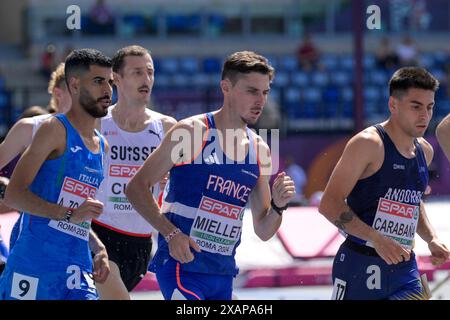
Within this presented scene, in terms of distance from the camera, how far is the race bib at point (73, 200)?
5660 millimetres

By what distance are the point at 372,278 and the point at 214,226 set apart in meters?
0.92

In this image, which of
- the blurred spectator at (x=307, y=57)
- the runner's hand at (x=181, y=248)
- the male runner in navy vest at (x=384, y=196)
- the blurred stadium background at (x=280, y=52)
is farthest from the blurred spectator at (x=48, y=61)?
the runner's hand at (x=181, y=248)

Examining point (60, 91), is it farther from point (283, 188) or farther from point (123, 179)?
point (283, 188)

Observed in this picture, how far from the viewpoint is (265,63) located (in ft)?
20.3

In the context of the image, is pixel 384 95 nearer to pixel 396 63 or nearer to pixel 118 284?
pixel 396 63

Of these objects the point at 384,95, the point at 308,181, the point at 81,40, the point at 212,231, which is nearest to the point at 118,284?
the point at 212,231

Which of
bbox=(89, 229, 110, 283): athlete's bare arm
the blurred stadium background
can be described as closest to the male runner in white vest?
bbox=(89, 229, 110, 283): athlete's bare arm

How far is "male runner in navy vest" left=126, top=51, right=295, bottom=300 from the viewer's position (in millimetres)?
→ 5938

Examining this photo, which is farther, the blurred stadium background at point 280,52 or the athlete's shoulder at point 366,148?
the blurred stadium background at point 280,52

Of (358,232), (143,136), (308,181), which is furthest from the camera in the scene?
(308,181)

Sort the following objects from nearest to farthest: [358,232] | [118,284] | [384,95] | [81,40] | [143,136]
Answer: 1. [358,232]
2. [118,284]
3. [143,136]
4. [384,95]
5. [81,40]

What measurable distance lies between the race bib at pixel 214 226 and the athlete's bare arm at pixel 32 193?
30.4 inches

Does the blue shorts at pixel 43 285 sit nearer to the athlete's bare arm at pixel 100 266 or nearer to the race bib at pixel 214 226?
the athlete's bare arm at pixel 100 266
